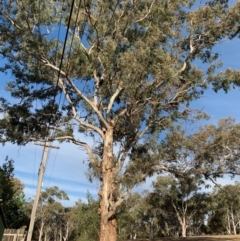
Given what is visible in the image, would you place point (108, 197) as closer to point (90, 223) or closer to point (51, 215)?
point (90, 223)

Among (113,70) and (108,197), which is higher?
(113,70)

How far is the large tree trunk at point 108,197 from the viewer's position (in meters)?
11.7

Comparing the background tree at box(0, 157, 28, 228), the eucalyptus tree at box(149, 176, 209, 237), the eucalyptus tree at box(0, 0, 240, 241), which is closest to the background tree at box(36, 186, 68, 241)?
the eucalyptus tree at box(149, 176, 209, 237)

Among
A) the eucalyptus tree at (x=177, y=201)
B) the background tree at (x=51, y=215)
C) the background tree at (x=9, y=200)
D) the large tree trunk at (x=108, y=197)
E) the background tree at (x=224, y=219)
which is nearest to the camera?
the large tree trunk at (x=108, y=197)

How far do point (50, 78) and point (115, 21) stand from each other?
3733 millimetres

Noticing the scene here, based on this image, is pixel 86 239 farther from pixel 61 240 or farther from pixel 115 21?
pixel 61 240

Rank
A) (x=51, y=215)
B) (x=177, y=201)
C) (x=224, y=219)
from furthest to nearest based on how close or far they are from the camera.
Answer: (x=51, y=215) < (x=224, y=219) < (x=177, y=201)

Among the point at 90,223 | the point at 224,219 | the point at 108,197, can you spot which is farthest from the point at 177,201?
the point at 108,197

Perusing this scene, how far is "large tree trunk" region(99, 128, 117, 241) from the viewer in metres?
11.7

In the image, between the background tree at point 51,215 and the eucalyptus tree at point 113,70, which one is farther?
the background tree at point 51,215

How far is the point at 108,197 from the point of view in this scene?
39.9ft

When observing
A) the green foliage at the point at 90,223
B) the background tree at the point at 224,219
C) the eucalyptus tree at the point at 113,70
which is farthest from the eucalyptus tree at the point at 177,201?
the eucalyptus tree at the point at 113,70

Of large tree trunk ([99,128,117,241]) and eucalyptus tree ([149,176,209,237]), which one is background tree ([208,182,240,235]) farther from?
large tree trunk ([99,128,117,241])

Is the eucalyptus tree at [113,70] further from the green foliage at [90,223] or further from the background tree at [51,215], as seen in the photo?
the background tree at [51,215]
